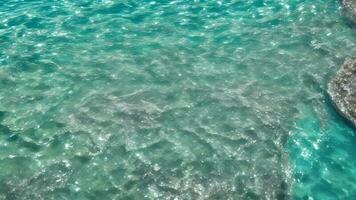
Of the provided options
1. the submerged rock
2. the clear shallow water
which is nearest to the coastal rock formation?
the clear shallow water

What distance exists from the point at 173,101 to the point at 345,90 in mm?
5917

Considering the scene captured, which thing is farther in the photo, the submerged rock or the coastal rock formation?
the submerged rock

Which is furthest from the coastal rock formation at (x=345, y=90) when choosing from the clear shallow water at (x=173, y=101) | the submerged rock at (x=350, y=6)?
the submerged rock at (x=350, y=6)

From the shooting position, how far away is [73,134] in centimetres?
1243

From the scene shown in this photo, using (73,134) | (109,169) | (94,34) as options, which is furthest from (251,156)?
(94,34)

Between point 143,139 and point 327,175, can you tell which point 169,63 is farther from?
point 327,175

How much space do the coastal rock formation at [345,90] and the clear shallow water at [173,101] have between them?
1.09ft

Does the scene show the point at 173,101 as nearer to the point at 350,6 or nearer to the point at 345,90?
the point at 345,90

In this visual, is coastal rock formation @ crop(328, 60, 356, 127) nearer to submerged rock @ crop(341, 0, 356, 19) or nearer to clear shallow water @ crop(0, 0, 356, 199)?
clear shallow water @ crop(0, 0, 356, 199)

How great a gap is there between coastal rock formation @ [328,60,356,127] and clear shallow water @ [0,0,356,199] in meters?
0.33

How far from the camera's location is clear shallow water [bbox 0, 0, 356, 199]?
11141 millimetres

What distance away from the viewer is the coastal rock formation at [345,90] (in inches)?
518

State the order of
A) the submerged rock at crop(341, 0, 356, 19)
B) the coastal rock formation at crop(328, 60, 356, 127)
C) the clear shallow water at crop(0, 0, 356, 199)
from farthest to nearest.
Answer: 1. the submerged rock at crop(341, 0, 356, 19)
2. the coastal rock formation at crop(328, 60, 356, 127)
3. the clear shallow water at crop(0, 0, 356, 199)

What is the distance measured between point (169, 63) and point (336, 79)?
6.17 metres
